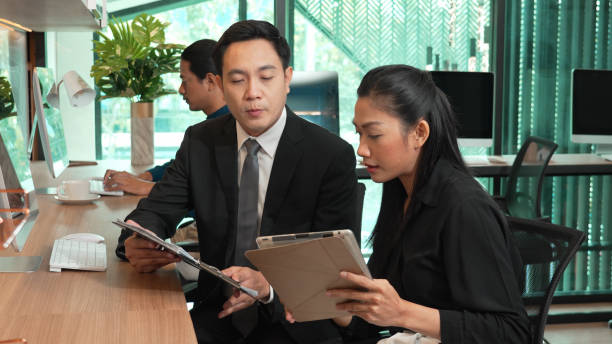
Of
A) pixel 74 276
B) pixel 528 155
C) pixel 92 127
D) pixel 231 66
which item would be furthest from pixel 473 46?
pixel 74 276

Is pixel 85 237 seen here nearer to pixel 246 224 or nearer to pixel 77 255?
pixel 77 255

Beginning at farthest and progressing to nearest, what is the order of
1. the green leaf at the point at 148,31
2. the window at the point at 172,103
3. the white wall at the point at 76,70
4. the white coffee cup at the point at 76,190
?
1. the window at the point at 172,103
2. the white wall at the point at 76,70
3. the green leaf at the point at 148,31
4. the white coffee cup at the point at 76,190

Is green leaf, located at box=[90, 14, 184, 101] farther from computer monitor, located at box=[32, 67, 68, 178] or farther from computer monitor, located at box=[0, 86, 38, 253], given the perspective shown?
computer monitor, located at box=[0, 86, 38, 253]

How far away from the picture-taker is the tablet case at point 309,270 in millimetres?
1054

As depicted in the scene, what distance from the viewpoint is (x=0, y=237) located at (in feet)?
4.29

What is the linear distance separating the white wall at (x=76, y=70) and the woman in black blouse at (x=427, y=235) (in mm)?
2743

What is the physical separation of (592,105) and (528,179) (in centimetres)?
71

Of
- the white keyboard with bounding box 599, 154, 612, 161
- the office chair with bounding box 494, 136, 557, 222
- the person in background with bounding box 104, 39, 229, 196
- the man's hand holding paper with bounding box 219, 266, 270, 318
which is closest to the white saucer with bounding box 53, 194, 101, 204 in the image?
the person in background with bounding box 104, 39, 229, 196

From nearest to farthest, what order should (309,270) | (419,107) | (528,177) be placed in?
(309,270)
(419,107)
(528,177)

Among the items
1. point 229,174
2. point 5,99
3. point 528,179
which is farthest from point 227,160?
point 528,179

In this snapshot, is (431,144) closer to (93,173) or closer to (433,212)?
(433,212)

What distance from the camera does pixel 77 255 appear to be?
5.09 ft

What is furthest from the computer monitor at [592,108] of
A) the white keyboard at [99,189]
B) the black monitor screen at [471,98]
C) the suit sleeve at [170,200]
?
the suit sleeve at [170,200]

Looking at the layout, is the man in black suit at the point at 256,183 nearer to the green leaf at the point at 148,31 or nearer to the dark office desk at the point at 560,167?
the dark office desk at the point at 560,167
